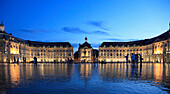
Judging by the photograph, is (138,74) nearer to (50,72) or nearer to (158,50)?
(50,72)

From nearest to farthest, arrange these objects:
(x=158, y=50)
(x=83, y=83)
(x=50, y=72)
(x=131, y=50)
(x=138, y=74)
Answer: (x=83, y=83)
(x=138, y=74)
(x=50, y=72)
(x=158, y=50)
(x=131, y=50)

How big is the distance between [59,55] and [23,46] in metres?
34.4

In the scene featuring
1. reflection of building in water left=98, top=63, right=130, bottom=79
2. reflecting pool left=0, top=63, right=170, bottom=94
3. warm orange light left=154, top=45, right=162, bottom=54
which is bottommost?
reflection of building in water left=98, top=63, right=130, bottom=79

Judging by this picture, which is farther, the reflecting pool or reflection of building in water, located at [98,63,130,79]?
reflection of building in water, located at [98,63,130,79]

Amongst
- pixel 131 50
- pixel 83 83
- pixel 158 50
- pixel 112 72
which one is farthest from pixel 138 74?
pixel 131 50

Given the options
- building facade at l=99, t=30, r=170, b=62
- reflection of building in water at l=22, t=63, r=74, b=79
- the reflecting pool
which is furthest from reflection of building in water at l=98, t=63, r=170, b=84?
building facade at l=99, t=30, r=170, b=62

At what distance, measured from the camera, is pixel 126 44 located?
471ft

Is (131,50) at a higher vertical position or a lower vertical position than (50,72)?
higher

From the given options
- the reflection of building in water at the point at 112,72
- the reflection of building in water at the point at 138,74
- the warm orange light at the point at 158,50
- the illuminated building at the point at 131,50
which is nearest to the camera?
the reflection of building in water at the point at 138,74

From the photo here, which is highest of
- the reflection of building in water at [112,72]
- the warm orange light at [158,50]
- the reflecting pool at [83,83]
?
the warm orange light at [158,50]

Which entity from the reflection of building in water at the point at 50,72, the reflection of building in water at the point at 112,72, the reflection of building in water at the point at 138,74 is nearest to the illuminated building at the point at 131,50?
the reflection of building in water at the point at 112,72

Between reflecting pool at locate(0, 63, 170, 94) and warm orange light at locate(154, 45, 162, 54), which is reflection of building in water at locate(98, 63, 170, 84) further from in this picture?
warm orange light at locate(154, 45, 162, 54)

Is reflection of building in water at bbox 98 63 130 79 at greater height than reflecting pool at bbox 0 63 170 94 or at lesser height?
lesser

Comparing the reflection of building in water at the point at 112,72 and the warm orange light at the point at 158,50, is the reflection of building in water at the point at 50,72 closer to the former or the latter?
the reflection of building in water at the point at 112,72
